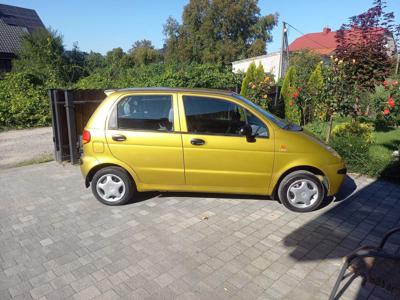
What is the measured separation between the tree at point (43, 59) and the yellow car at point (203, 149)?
1183cm

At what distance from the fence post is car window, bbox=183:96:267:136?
3.30 meters

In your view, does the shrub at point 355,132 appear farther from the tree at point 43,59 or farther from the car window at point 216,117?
the tree at point 43,59

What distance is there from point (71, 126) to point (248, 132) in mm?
4223

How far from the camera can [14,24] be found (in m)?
35.9

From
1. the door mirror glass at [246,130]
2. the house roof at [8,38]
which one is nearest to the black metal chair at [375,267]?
the door mirror glass at [246,130]

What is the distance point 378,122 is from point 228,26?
38850 mm

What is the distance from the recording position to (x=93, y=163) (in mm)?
4438

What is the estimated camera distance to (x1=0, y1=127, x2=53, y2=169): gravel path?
7473 millimetres

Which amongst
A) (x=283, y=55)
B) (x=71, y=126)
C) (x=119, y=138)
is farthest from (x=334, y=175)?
(x=283, y=55)

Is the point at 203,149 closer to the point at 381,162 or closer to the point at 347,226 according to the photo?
the point at 347,226

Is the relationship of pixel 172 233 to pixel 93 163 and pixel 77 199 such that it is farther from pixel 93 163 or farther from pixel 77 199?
pixel 77 199

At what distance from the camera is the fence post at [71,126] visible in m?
6.39

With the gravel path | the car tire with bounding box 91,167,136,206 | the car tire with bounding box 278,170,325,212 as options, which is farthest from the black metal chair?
the gravel path

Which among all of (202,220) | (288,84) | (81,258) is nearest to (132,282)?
(81,258)
